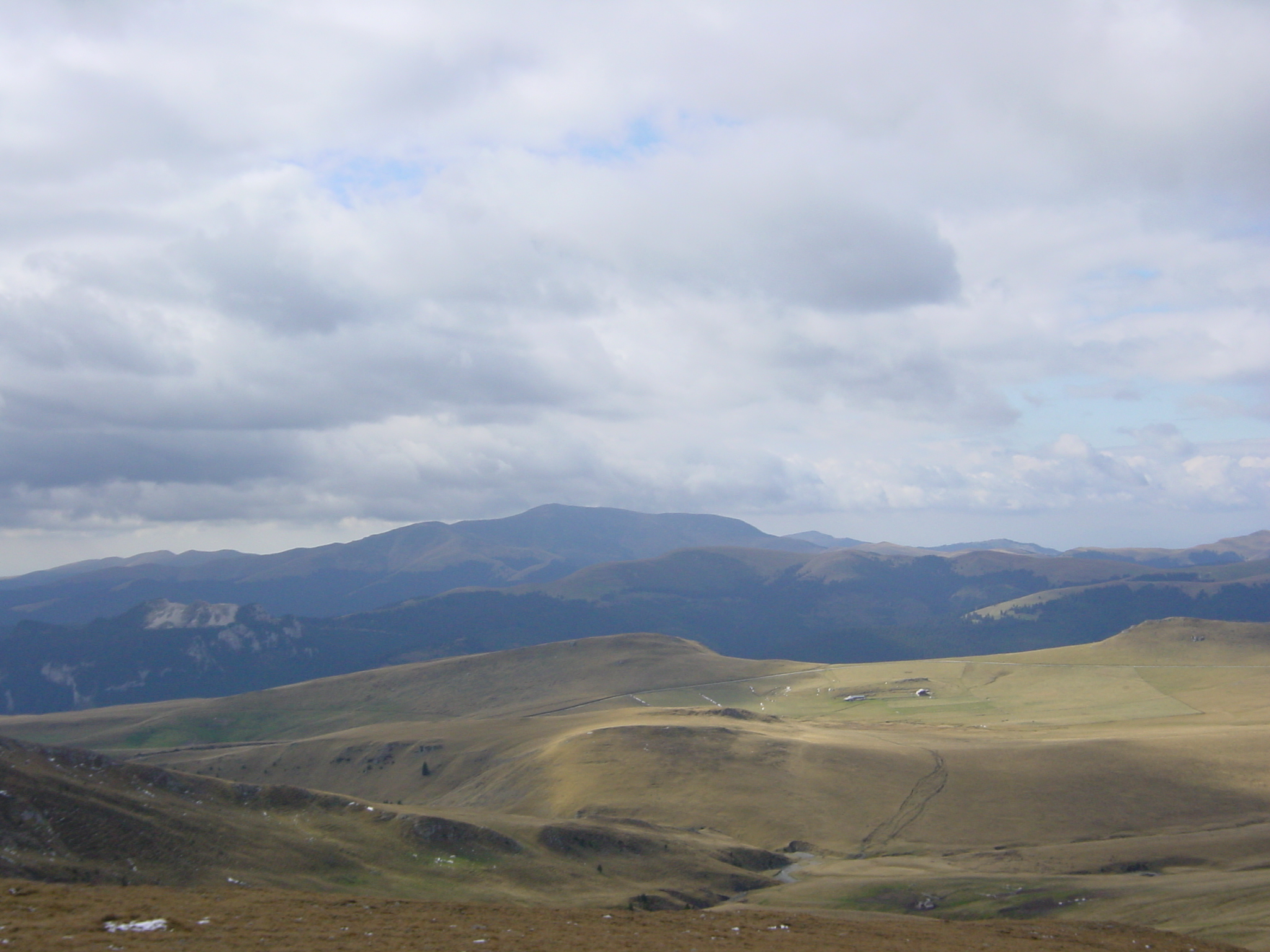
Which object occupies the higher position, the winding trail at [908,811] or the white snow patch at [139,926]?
the white snow patch at [139,926]

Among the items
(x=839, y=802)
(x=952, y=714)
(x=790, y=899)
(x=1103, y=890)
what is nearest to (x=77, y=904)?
(x=790, y=899)

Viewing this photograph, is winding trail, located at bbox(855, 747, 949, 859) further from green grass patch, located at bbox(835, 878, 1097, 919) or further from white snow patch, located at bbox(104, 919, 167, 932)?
white snow patch, located at bbox(104, 919, 167, 932)

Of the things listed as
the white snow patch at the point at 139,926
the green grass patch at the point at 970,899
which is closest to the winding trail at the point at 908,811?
the green grass patch at the point at 970,899

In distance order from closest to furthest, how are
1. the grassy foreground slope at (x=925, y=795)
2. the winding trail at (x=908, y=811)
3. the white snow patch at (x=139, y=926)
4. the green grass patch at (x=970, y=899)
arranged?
the white snow patch at (x=139, y=926), the green grass patch at (x=970, y=899), the grassy foreground slope at (x=925, y=795), the winding trail at (x=908, y=811)

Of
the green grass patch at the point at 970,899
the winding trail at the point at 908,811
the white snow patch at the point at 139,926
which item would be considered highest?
the white snow patch at the point at 139,926

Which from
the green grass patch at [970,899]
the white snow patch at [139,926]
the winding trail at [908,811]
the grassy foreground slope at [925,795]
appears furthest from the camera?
the winding trail at [908,811]

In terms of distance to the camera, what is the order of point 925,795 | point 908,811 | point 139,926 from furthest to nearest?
point 925,795 → point 908,811 → point 139,926

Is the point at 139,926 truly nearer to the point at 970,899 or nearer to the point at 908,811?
the point at 970,899

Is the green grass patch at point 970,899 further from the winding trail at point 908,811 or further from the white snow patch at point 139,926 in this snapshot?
the white snow patch at point 139,926

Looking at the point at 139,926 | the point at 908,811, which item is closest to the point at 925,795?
the point at 908,811

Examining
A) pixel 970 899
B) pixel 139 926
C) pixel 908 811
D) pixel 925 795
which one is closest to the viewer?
pixel 139 926

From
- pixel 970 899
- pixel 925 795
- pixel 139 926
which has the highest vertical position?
pixel 139 926

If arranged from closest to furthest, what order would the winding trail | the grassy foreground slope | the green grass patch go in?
the green grass patch
the grassy foreground slope
the winding trail

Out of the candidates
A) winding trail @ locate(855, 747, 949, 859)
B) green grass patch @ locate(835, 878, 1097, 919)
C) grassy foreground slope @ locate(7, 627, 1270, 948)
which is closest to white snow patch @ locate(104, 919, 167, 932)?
grassy foreground slope @ locate(7, 627, 1270, 948)
